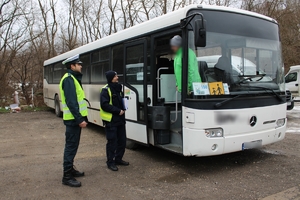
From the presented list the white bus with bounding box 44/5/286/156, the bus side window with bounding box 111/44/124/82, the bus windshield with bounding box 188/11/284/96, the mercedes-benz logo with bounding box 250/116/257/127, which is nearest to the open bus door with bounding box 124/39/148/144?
the white bus with bounding box 44/5/286/156

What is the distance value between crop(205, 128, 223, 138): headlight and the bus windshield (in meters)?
0.60

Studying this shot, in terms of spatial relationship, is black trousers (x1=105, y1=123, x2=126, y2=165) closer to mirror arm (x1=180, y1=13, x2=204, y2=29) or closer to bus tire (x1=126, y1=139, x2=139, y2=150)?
bus tire (x1=126, y1=139, x2=139, y2=150)

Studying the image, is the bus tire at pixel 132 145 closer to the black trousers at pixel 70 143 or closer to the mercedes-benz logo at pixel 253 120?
the black trousers at pixel 70 143

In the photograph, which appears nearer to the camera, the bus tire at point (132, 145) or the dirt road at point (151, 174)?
the dirt road at point (151, 174)

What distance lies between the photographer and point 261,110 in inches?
191

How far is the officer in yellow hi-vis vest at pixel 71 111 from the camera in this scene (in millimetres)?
4188

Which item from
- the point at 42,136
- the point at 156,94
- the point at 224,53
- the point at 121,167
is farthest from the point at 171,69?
the point at 42,136

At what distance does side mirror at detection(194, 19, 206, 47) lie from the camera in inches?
165

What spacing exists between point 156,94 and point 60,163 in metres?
2.38

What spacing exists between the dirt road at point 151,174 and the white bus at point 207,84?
475mm

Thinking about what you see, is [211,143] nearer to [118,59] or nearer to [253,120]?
[253,120]

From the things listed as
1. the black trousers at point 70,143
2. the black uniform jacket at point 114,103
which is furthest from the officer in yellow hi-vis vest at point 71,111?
the black uniform jacket at point 114,103

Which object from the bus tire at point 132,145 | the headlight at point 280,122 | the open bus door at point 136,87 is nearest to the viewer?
the headlight at point 280,122

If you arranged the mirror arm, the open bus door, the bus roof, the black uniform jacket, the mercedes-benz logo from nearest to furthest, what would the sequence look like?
the mirror arm
the bus roof
the mercedes-benz logo
the black uniform jacket
the open bus door
